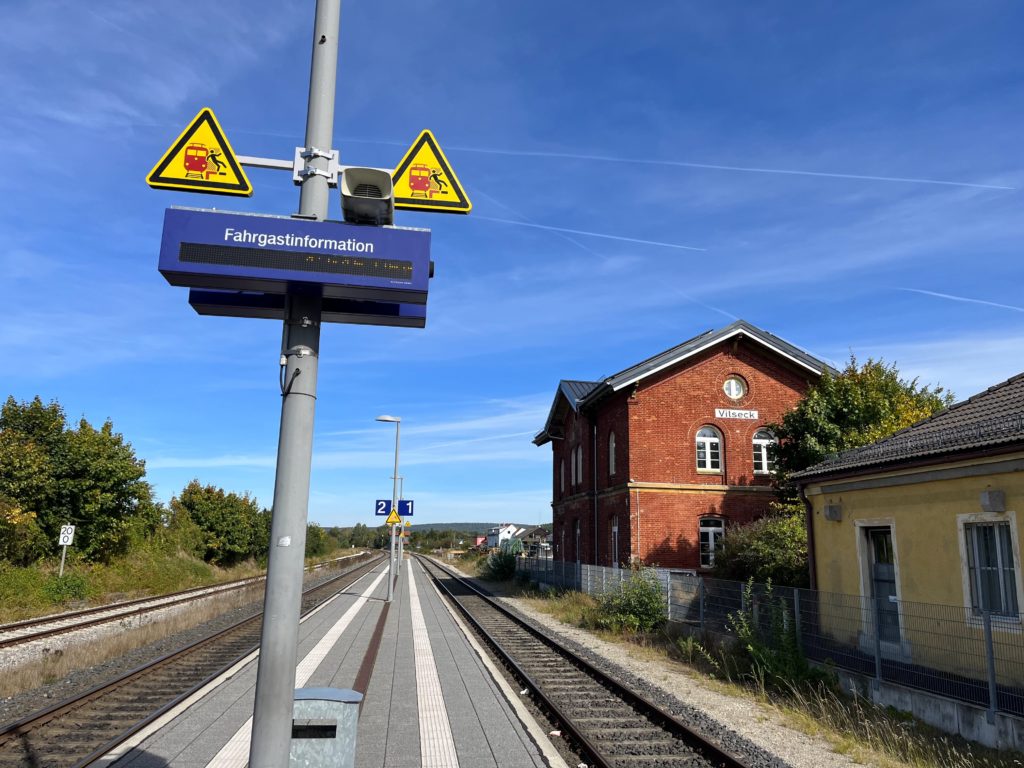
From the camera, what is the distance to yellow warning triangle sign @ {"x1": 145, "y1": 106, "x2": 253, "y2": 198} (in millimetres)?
4113

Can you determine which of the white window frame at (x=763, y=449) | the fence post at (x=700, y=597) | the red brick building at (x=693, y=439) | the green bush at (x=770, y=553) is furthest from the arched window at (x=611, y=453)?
the fence post at (x=700, y=597)

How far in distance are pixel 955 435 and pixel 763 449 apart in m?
14.9

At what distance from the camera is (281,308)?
161 inches

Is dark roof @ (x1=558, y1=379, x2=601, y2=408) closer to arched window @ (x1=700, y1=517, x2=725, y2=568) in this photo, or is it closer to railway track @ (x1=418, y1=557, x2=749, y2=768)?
arched window @ (x1=700, y1=517, x2=725, y2=568)

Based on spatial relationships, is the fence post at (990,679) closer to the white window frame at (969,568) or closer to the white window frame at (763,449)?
the white window frame at (969,568)

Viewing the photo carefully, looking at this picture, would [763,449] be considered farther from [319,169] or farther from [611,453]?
[319,169]

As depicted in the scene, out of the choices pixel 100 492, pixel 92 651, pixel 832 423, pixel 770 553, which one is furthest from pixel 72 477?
pixel 832 423

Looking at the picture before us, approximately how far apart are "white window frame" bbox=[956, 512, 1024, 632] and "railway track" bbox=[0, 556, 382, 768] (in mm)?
10059

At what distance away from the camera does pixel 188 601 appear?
74.4 feet

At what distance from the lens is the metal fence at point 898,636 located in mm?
8688

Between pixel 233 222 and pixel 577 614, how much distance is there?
58.4 feet

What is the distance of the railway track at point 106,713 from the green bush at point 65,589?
11.7 metres

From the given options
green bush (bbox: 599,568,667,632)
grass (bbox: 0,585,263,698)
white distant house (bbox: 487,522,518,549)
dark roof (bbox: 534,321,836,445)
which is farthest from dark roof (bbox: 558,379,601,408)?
white distant house (bbox: 487,522,518,549)

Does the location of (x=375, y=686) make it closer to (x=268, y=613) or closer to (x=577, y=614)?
(x=268, y=613)
